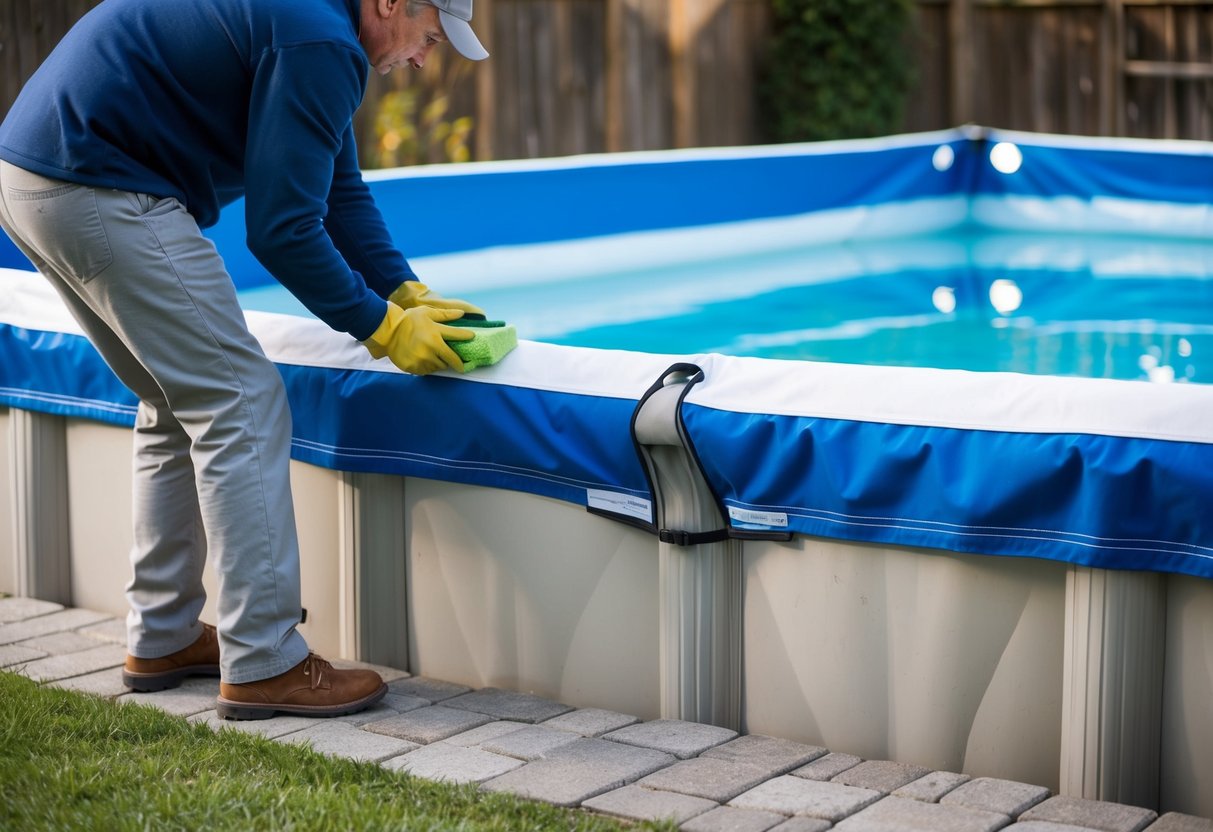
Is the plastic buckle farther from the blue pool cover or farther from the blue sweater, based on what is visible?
the blue sweater

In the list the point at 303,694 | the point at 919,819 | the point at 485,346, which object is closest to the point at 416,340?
the point at 485,346

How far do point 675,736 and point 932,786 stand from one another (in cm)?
44

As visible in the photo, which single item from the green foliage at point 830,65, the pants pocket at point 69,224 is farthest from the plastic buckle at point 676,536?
the green foliage at point 830,65

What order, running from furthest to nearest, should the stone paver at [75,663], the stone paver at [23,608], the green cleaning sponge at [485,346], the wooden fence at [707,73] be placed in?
the wooden fence at [707,73]
the stone paver at [23,608]
the stone paver at [75,663]
the green cleaning sponge at [485,346]

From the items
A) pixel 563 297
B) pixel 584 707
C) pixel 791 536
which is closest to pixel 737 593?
pixel 791 536

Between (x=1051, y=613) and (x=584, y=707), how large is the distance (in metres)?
0.88

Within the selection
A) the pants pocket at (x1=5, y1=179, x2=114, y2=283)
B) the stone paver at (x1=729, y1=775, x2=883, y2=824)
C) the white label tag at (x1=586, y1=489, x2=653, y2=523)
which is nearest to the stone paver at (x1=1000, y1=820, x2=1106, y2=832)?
the stone paver at (x1=729, y1=775, x2=883, y2=824)

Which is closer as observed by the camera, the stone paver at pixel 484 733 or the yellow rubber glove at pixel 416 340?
the stone paver at pixel 484 733

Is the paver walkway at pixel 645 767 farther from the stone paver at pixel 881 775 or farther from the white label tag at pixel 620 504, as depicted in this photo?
the white label tag at pixel 620 504

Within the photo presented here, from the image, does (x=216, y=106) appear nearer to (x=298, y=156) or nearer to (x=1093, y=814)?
(x=298, y=156)

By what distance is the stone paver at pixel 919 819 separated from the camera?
7.28ft

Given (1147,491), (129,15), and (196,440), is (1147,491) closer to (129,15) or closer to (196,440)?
(196,440)

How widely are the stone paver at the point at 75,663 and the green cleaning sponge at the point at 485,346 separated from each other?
935 mm

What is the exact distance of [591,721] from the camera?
275cm
